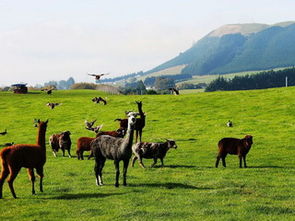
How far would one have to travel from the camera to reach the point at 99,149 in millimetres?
15695

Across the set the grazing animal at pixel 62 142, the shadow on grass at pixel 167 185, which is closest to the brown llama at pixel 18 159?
the shadow on grass at pixel 167 185

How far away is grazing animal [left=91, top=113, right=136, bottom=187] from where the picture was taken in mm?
14906

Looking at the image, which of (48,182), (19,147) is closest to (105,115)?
(48,182)

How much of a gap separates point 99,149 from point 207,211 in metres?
5.71

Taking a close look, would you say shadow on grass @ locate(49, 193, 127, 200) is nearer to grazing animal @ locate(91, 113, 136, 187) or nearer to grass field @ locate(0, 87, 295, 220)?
grass field @ locate(0, 87, 295, 220)

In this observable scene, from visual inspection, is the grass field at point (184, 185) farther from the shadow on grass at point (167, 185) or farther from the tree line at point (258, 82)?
the tree line at point (258, 82)

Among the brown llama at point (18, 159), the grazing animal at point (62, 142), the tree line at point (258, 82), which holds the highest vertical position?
the tree line at point (258, 82)

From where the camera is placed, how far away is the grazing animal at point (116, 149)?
14906 mm

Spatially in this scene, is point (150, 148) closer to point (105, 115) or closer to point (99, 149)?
point (99, 149)

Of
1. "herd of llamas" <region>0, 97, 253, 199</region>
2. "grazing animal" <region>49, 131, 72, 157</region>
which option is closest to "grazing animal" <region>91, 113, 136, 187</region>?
"herd of llamas" <region>0, 97, 253, 199</region>

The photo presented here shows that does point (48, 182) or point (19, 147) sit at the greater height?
Result: point (19, 147)

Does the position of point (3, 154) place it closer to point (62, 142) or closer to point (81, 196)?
point (81, 196)

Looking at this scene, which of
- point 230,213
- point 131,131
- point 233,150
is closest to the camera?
point 230,213

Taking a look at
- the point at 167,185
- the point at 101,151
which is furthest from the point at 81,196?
the point at 167,185
